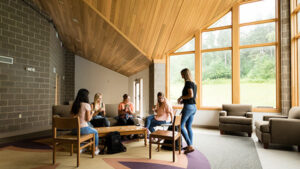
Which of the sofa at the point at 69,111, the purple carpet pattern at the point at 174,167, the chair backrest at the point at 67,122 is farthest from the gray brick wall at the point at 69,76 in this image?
the purple carpet pattern at the point at 174,167

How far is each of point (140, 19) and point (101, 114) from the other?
8.40ft

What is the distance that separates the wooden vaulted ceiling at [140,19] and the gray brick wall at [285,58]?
4.66 feet

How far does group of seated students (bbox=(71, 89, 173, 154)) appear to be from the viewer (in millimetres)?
3006

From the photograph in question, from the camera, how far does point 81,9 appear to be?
4469mm

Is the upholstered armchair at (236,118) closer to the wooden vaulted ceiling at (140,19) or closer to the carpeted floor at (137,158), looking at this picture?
the carpeted floor at (137,158)

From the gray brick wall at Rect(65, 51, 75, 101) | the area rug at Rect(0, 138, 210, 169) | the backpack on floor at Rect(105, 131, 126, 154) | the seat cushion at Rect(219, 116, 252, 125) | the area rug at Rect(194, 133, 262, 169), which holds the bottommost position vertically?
the area rug at Rect(194, 133, 262, 169)

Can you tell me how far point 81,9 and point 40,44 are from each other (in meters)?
2.30

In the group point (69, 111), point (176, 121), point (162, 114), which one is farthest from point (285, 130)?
point (69, 111)

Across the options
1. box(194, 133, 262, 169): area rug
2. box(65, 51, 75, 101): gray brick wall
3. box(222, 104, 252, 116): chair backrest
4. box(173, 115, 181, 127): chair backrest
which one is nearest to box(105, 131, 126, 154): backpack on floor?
box(173, 115, 181, 127): chair backrest

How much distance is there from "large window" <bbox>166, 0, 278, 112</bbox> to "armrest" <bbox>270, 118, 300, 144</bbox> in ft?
6.42

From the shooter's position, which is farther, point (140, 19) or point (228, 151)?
point (140, 19)

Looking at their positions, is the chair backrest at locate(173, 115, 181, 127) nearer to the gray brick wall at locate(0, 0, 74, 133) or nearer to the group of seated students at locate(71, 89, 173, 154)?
the group of seated students at locate(71, 89, 173, 154)

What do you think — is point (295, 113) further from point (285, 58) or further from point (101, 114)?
point (101, 114)

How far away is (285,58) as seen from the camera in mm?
5160
